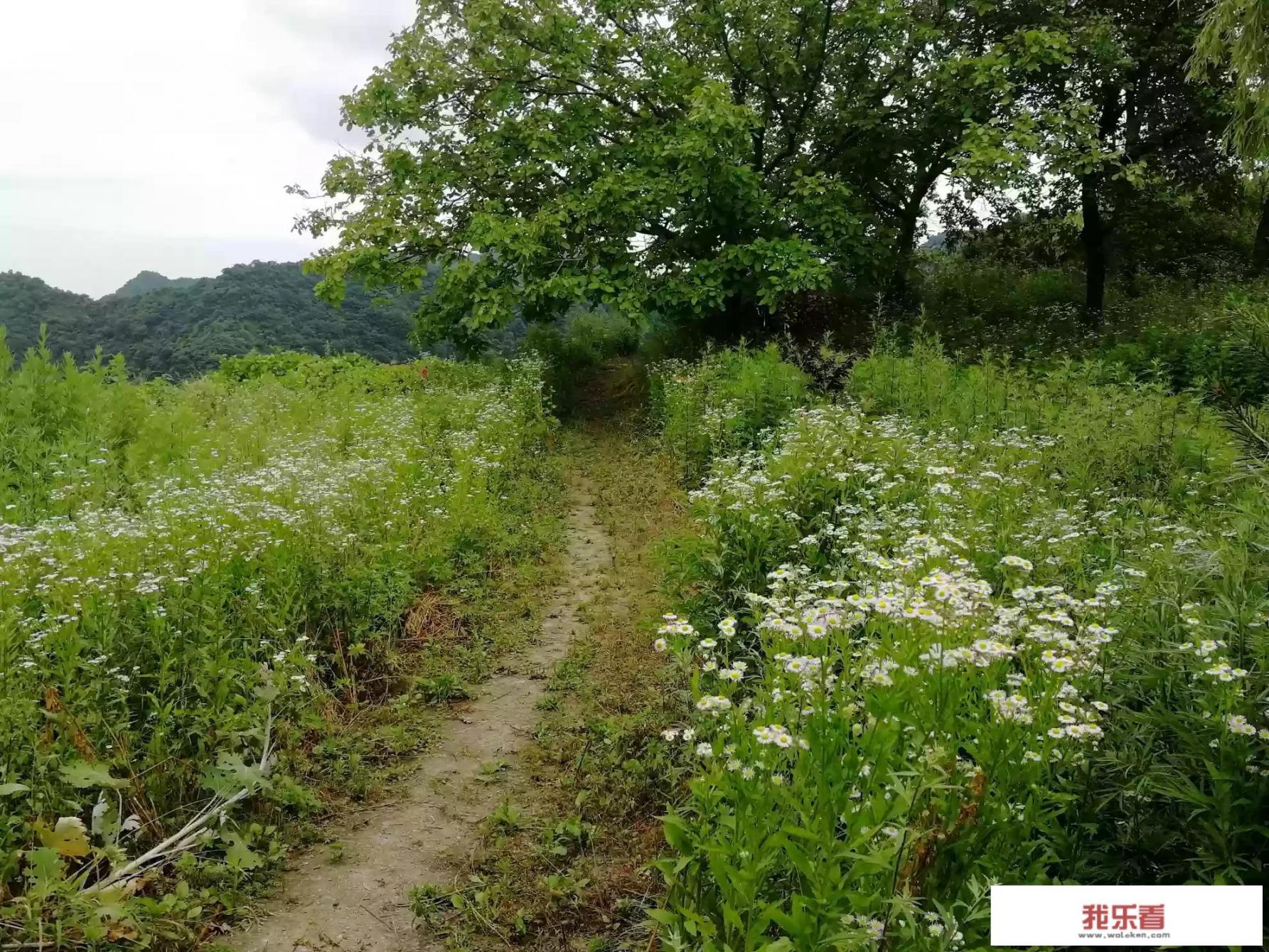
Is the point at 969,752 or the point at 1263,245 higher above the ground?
the point at 1263,245


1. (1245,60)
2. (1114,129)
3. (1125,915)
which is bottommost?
(1125,915)

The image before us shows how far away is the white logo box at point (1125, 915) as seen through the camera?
78.7 inches

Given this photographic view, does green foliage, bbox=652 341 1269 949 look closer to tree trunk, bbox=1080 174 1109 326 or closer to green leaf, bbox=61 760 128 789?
green leaf, bbox=61 760 128 789

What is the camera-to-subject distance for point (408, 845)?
11.9 feet

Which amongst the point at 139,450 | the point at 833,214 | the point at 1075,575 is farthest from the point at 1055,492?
the point at 833,214

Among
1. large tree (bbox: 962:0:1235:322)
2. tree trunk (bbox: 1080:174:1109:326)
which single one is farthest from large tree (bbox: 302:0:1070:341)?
tree trunk (bbox: 1080:174:1109:326)

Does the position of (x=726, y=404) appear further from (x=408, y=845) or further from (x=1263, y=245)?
(x=1263, y=245)

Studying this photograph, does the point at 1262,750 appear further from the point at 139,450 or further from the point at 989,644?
the point at 139,450

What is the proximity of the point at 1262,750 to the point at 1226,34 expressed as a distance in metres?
11.9

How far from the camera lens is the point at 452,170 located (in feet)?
47.2

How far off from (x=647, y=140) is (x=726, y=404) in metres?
6.88

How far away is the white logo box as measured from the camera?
2.00 meters

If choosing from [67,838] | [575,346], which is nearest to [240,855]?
[67,838]

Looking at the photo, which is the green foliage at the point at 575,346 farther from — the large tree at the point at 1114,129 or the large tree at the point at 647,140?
the large tree at the point at 1114,129
